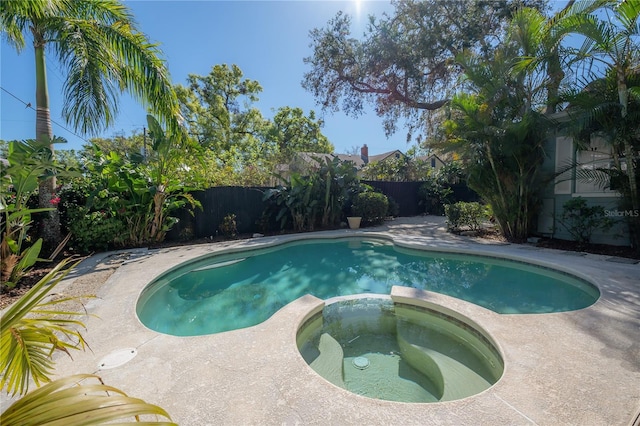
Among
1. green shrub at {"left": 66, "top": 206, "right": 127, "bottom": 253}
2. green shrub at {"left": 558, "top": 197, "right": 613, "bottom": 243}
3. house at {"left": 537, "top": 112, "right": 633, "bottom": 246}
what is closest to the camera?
green shrub at {"left": 66, "top": 206, "right": 127, "bottom": 253}

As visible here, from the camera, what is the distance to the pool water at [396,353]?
112 inches

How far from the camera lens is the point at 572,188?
319 inches

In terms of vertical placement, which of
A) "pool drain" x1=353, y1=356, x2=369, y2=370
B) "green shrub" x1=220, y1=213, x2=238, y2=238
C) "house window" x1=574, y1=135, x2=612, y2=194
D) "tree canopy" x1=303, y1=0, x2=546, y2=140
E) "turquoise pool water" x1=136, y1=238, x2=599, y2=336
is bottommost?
"pool drain" x1=353, y1=356, x2=369, y2=370

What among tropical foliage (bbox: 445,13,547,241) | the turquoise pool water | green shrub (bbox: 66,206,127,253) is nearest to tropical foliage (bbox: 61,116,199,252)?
green shrub (bbox: 66,206,127,253)

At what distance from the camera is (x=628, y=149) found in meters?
6.08

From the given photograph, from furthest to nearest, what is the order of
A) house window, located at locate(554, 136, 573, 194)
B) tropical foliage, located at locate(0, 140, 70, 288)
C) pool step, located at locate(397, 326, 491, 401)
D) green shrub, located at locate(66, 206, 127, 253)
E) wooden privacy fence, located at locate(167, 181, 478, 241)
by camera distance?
wooden privacy fence, located at locate(167, 181, 478, 241)
house window, located at locate(554, 136, 573, 194)
green shrub, located at locate(66, 206, 127, 253)
tropical foliage, located at locate(0, 140, 70, 288)
pool step, located at locate(397, 326, 491, 401)

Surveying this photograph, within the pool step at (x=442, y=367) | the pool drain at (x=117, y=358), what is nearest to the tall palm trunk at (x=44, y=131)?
the pool drain at (x=117, y=358)

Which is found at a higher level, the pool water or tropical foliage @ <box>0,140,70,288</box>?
tropical foliage @ <box>0,140,70,288</box>

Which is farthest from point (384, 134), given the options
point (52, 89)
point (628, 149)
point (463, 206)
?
point (52, 89)

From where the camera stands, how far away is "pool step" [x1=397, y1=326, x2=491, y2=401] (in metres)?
2.73

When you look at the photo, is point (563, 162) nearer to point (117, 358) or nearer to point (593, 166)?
point (593, 166)

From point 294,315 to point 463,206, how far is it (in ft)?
28.4

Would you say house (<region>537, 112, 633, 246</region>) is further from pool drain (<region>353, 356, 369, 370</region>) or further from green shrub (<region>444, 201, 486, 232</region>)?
pool drain (<region>353, 356, 369, 370</region>)

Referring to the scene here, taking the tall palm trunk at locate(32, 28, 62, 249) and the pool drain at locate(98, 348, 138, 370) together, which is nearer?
the pool drain at locate(98, 348, 138, 370)
